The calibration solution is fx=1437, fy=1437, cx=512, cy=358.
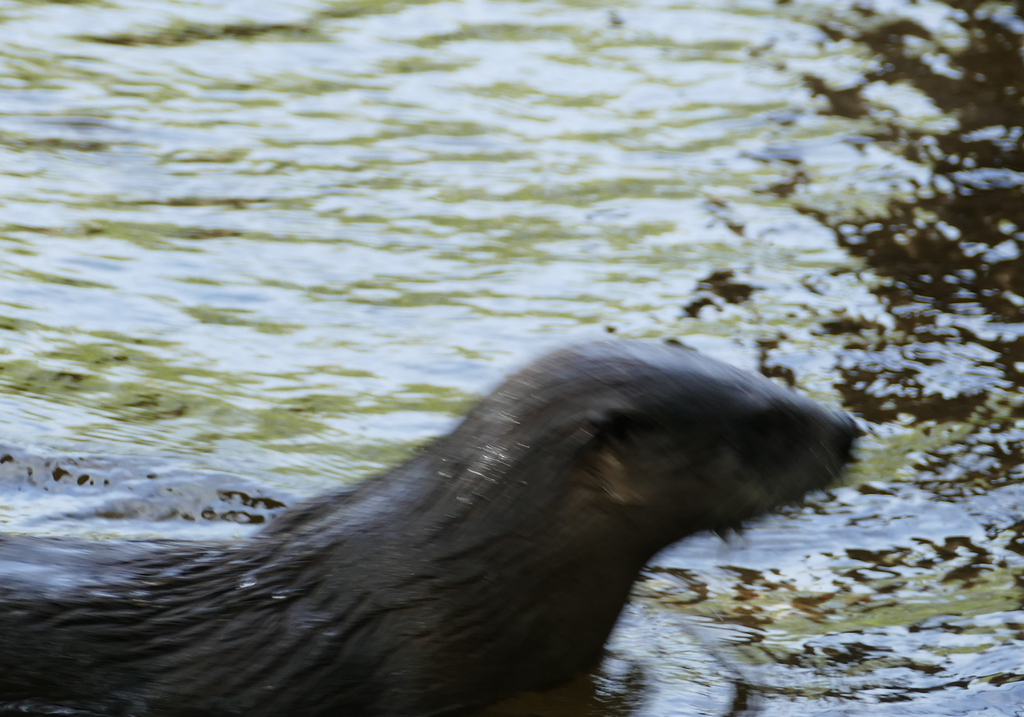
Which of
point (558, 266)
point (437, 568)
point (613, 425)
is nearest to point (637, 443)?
point (613, 425)

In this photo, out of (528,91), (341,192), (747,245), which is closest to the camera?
(747,245)

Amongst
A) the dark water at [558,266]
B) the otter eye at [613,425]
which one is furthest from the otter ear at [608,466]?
the dark water at [558,266]

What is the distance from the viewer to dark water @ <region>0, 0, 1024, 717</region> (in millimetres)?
3268

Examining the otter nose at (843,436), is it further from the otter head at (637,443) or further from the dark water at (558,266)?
the dark water at (558,266)

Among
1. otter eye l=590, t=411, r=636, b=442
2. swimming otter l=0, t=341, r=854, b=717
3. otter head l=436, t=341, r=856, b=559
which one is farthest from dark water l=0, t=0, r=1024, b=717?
otter eye l=590, t=411, r=636, b=442

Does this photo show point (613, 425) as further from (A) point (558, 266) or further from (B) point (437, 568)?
(A) point (558, 266)

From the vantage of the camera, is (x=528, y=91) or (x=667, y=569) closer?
(x=667, y=569)

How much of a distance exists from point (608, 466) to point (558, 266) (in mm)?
2450

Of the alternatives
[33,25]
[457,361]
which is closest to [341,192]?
[457,361]

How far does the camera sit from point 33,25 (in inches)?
296

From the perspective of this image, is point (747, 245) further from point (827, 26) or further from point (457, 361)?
point (827, 26)

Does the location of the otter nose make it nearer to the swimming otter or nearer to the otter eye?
the swimming otter

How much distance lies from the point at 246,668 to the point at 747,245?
3.27m

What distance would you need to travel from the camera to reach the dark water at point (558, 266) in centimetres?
327
